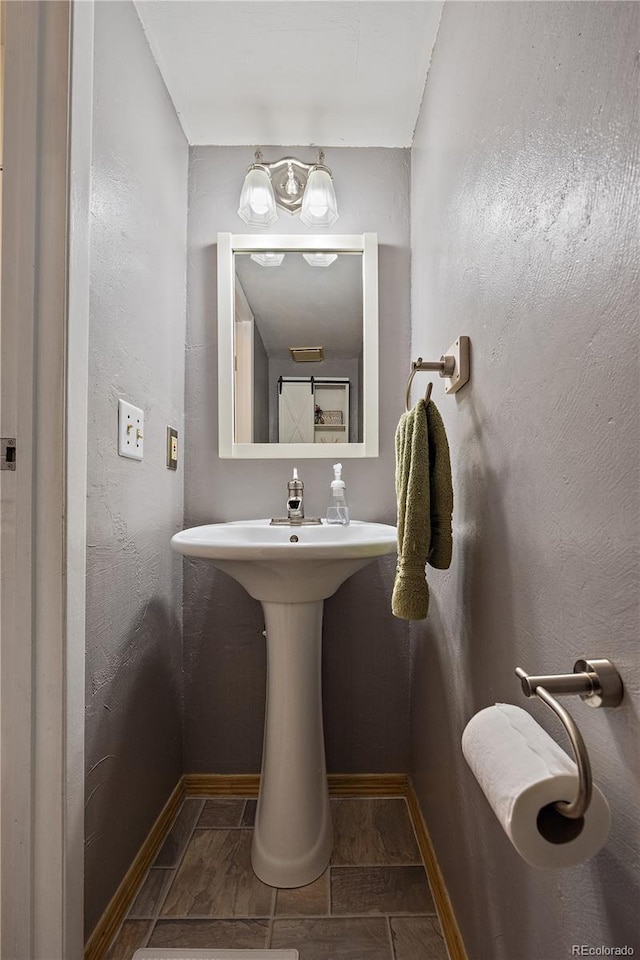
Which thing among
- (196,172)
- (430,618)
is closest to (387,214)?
(196,172)

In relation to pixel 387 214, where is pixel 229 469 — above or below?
below

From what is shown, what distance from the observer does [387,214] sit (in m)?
1.62

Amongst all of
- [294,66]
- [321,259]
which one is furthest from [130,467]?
[294,66]

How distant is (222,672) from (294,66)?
1.72 meters

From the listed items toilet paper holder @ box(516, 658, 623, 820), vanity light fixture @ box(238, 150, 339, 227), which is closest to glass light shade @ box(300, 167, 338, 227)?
vanity light fixture @ box(238, 150, 339, 227)

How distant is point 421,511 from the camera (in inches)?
34.4

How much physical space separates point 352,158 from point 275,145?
0.81 ft

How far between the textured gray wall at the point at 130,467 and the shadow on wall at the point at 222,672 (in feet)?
0.19

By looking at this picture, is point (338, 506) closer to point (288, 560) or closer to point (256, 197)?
point (288, 560)

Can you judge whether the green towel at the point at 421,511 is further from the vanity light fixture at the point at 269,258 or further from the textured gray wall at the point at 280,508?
the vanity light fixture at the point at 269,258

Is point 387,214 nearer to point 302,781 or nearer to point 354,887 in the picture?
point 302,781

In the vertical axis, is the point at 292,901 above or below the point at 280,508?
below

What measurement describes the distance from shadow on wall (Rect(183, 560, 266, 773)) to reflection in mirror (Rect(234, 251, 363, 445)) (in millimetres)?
492

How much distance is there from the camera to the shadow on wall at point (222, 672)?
1.57 metres
